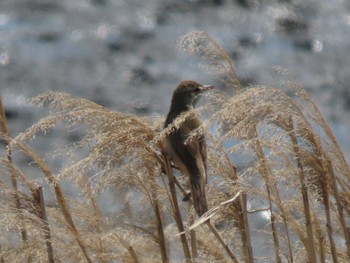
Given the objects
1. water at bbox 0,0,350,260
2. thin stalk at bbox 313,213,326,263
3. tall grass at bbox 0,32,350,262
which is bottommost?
thin stalk at bbox 313,213,326,263

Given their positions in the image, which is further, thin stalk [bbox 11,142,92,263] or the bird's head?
the bird's head

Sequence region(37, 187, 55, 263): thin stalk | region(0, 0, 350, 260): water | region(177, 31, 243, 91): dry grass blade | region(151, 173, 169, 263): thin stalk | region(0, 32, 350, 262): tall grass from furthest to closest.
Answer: region(0, 0, 350, 260): water
region(177, 31, 243, 91): dry grass blade
region(151, 173, 169, 263): thin stalk
region(37, 187, 55, 263): thin stalk
region(0, 32, 350, 262): tall grass

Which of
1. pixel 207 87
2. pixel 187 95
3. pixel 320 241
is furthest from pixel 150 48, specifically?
pixel 320 241

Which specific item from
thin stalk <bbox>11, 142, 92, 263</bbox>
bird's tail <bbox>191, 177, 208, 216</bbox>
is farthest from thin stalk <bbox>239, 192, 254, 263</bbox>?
thin stalk <bbox>11, 142, 92, 263</bbox>

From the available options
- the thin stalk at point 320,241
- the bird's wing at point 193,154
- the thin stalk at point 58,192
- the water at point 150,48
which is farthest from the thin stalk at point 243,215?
the water at point 150,48

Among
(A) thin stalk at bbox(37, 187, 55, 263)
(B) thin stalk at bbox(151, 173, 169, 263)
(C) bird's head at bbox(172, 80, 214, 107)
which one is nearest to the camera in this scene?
(A) thin stalk at bbox(37, 187, 55, 263)

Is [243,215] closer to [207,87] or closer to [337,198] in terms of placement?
[337,198]

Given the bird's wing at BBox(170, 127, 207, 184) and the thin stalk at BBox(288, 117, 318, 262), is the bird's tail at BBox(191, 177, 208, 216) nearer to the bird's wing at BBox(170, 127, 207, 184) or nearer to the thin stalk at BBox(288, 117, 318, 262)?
the bird's wing at BBox(170, 127, 207, 184)

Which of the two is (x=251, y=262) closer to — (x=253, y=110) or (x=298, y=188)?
(x=298, y=188)

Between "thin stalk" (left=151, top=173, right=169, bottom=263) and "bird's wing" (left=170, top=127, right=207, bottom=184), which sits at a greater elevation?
"bird's wing" (left=170, top=127, right=207, bottom=184)
